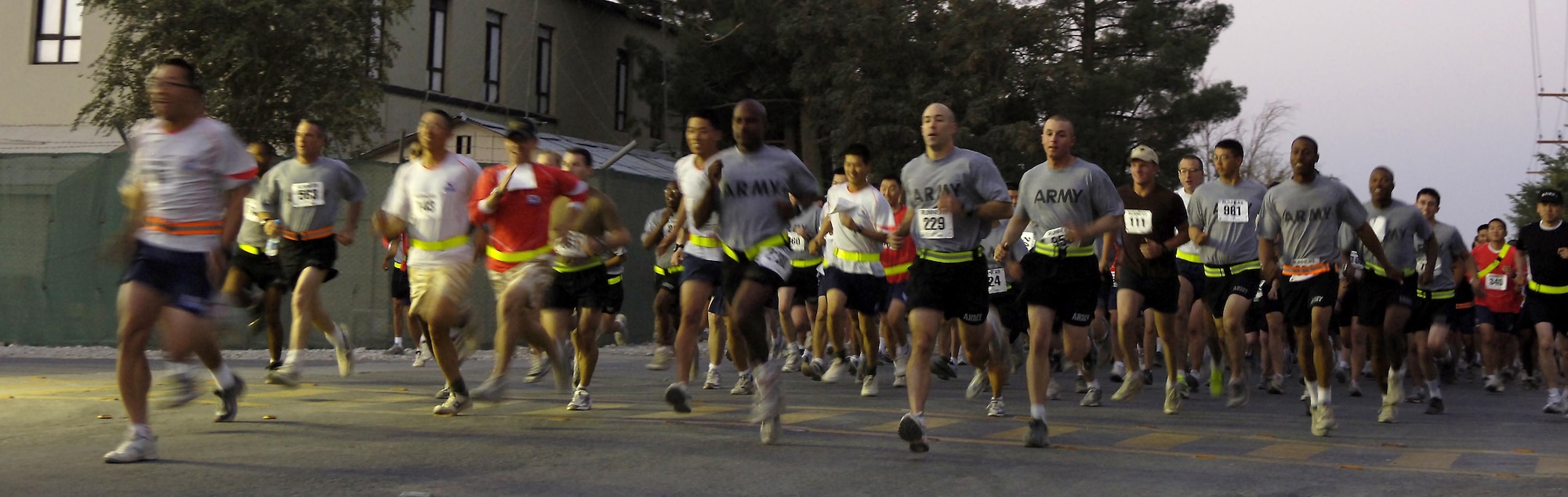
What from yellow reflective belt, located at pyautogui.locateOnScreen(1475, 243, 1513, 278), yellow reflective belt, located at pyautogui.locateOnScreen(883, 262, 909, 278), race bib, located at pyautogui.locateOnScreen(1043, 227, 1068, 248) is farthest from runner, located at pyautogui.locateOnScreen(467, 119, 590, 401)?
yellow reflective belt, located at pyautogui.locateOnScreen(1475, 243, 1513, 278)

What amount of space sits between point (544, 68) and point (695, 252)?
94.9 feet

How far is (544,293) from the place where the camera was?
918 cm

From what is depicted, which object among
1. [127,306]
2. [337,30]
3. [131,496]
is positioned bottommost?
[131,496]

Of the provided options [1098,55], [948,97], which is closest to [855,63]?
[948,97]

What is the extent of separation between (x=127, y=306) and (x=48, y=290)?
11.0m

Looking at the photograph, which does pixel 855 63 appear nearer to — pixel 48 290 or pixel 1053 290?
pixel 48 290

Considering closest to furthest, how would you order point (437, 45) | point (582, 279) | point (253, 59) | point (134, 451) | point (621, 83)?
point (134, 451) < point (582, 279) < point (253, 59) < point (437, 45) < point (621, 83)

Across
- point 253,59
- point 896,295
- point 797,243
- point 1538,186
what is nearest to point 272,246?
point 797,243

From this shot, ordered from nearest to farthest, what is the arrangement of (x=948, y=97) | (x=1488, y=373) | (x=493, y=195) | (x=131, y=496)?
(x=131, y=496)
(x=493, y=195)
(x=1488, y=373)
(x=948, y=97)

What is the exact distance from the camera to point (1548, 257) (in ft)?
40.7

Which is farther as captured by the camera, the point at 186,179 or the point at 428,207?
the point at 428,207

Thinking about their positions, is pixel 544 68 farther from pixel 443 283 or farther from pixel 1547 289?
pixel 443 283

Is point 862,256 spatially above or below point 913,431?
above

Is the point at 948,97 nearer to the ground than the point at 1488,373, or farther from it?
farther from it
